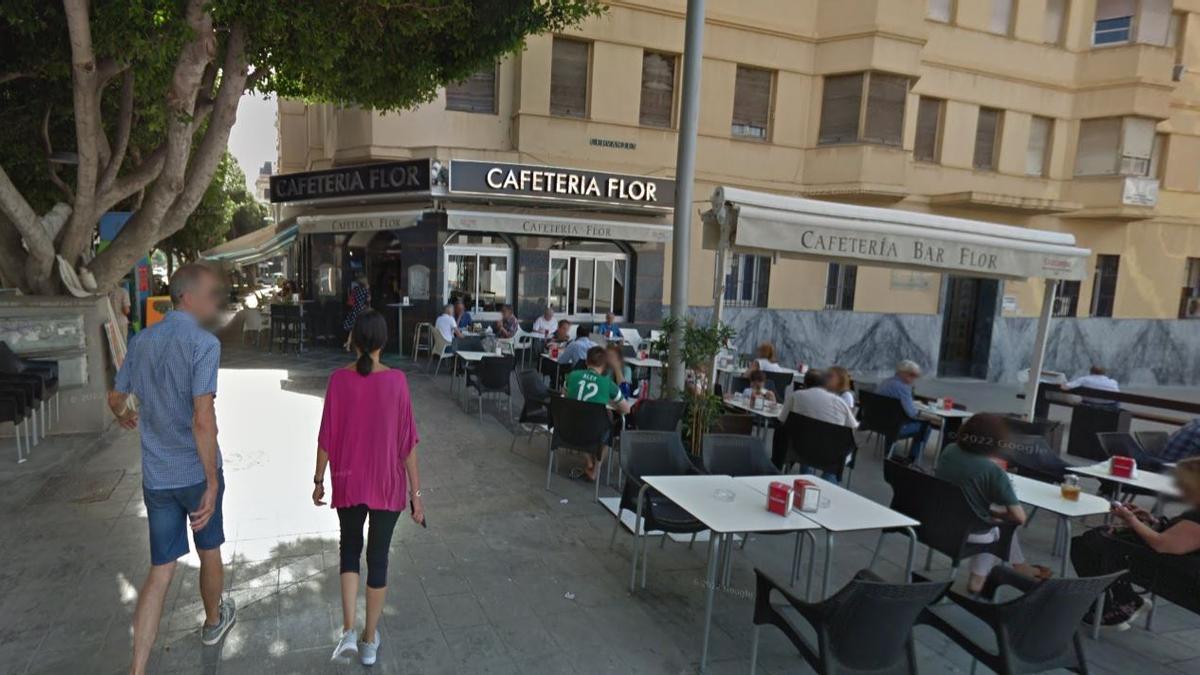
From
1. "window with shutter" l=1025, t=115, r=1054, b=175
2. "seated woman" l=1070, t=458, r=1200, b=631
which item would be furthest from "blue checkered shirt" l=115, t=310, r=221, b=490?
"window with shutter" l=1025, t=115, r=1054, b=175

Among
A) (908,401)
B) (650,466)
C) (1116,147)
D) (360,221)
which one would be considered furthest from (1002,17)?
(650,466)

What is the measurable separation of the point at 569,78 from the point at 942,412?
32.7 ft

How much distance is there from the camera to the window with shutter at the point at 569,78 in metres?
13.3

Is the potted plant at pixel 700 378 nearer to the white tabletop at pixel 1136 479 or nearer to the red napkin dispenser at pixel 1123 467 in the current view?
the white tabletop at pixel 1136 479

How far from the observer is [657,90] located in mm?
14062

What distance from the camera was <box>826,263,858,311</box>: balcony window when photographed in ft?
49.9

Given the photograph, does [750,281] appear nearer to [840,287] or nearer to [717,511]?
[840,287]

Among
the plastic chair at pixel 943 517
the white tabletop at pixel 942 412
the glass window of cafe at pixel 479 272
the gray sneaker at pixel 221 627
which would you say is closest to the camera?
the gray sneaker at pixel 221 627

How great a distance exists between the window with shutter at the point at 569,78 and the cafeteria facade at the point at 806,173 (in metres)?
0.04

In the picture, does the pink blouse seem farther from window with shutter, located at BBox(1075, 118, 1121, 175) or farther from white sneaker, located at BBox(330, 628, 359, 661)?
window with shutter, located at BBox(1075, 118, 1121, 175)

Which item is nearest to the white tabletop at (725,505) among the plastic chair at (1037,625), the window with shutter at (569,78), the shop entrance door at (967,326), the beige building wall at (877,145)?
the plastic chair at (1037,625)

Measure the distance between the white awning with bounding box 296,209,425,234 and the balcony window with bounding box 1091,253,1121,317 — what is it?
1716 cm

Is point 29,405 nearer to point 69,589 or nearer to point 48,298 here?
point 48,298

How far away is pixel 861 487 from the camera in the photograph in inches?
258
